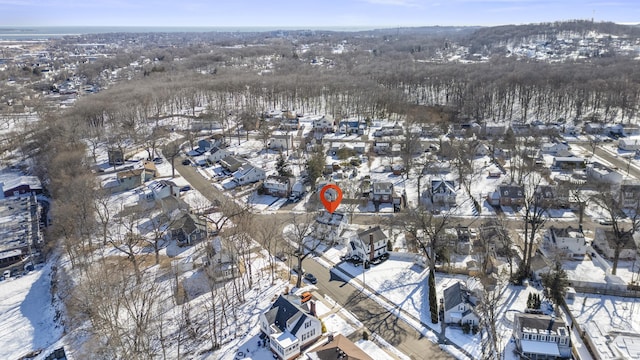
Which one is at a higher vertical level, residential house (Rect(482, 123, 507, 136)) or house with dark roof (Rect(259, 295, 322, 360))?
residential house (Rect(482, 123, 507, 136))

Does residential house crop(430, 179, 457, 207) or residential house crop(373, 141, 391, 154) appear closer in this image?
residential house crop(430, 179, 457, 207)

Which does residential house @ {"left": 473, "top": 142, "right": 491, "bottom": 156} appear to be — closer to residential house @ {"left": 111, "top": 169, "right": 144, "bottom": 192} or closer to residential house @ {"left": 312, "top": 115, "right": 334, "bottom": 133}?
residential house @ {"left": 312, "top": 115, "right": 334, "bottom": 133}

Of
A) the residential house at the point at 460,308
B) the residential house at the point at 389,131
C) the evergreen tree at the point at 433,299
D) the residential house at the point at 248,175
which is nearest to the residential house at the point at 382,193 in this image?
the residential house at the point at 248,175

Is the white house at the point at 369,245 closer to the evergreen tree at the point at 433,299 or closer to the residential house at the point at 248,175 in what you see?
the evergreen tree at the point at 433,299

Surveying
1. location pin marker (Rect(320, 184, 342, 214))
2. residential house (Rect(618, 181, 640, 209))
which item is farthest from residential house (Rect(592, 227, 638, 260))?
location pin marker (Rect(320, 184, 342, 214))

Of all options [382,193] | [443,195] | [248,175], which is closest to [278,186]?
[248,175]

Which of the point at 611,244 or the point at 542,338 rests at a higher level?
the point at 611,244

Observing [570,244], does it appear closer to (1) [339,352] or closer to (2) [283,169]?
(1) [339,352]
